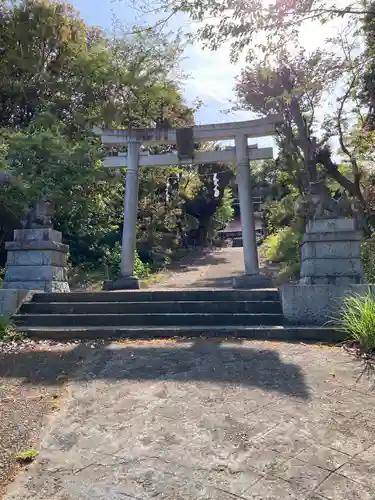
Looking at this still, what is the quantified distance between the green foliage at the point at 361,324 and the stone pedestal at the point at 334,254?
1.20 meters

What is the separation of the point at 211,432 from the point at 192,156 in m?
8.17

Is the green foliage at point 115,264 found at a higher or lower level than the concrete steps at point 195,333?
higher

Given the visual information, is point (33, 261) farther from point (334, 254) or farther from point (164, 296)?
point (334, 254)

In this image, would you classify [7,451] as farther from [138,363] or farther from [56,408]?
[138,363]

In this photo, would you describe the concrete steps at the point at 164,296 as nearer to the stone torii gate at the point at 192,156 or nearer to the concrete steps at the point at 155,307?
the concrete steps at the point at 155,307

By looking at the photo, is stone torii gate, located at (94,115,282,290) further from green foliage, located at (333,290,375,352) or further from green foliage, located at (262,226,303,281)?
green foliage, located at (333,290,375,352)

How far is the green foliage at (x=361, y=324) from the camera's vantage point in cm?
506

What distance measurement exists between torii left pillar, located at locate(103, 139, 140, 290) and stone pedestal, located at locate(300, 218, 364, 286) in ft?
14.4

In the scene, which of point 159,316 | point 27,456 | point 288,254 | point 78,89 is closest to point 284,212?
point 288,254

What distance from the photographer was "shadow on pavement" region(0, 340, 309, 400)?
4.40 meters

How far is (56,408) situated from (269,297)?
4.37 meters

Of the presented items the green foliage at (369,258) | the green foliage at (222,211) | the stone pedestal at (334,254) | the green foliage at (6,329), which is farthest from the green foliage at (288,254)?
the green foliage at (222,211)

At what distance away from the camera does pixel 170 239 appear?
22.2 meters

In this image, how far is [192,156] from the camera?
1059 cm
